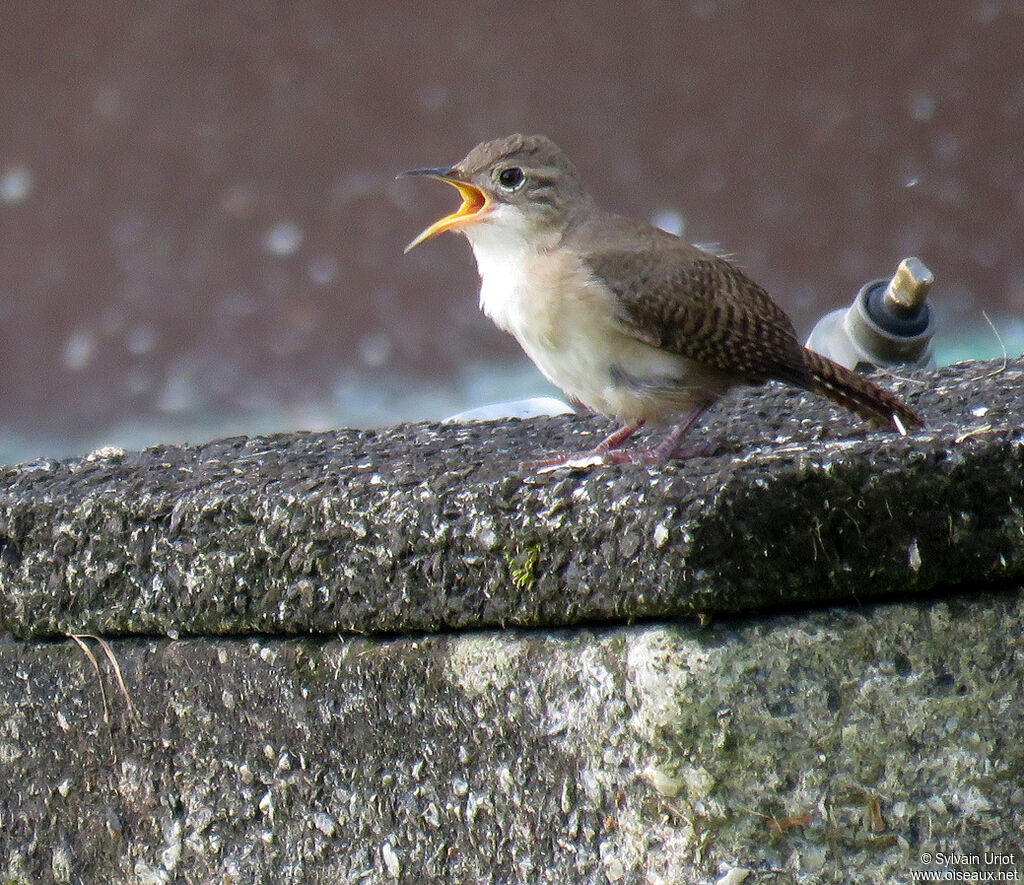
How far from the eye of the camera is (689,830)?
1.54 metres

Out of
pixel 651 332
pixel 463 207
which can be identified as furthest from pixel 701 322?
pixel 463 207

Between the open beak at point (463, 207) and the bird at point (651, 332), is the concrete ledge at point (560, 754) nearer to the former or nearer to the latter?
the bird at point (651, 332)

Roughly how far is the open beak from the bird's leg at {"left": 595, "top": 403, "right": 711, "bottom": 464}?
568 mm

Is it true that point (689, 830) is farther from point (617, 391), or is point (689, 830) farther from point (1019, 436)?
point (617, 391)

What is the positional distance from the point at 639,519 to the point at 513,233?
1097 mm

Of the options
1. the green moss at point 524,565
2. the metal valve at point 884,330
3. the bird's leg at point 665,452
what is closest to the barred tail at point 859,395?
the bird's leg at point 665,452

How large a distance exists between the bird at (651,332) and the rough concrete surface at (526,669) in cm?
14

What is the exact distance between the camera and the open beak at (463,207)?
2570 millimetres

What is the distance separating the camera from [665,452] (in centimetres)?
208

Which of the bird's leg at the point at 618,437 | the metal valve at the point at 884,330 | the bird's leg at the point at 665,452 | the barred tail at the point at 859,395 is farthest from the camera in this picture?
the metal valve at the point at 884,330

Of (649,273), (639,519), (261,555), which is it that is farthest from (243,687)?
(649,273)

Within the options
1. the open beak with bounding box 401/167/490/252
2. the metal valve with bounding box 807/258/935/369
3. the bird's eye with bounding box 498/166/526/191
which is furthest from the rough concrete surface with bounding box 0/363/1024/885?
the metal valve with bounding box 807/258/935/369

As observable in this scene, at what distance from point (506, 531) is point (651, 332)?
679mm

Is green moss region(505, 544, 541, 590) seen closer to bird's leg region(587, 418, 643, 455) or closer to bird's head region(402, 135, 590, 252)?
bird's leg region(587, 418, 643, 455)
